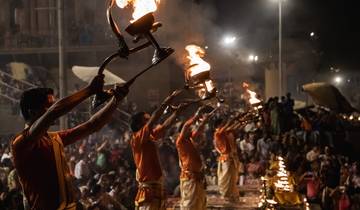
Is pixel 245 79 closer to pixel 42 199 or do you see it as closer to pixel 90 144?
pixel 90 144

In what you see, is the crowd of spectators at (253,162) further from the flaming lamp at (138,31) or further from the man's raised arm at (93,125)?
the flaming lamp at (138,31)

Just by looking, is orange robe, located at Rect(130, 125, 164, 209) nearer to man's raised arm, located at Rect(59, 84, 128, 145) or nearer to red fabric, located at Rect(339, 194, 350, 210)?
man's raised arm, located at Rect(59, 84, 128, 145)

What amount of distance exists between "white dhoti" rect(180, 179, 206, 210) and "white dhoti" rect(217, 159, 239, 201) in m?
2.46

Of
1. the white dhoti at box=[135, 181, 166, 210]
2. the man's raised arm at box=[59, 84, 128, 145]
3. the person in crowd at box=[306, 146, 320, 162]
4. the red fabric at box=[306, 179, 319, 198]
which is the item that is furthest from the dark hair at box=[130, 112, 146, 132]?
the person in crowd at box=[306, 146, 320, 162]

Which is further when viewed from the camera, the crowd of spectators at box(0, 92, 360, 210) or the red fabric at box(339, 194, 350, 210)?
the crowd of spectators at box(0, 92, 360, 210)

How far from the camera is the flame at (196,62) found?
752 centimetres

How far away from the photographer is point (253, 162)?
15.8 metres

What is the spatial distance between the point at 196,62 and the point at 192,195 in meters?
2.34

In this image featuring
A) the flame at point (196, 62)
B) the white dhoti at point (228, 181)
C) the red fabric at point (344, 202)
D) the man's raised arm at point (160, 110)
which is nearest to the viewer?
the man's raised arm at point (160, 110)

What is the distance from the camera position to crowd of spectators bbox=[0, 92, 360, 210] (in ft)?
33.9

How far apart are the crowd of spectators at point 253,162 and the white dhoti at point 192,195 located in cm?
146

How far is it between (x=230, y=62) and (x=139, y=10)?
27.8 metres

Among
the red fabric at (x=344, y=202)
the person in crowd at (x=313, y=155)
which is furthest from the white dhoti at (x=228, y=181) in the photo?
the person in crowd at (x=313, y=155)

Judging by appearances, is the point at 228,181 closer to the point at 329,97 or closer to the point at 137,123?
the point at 137,123
